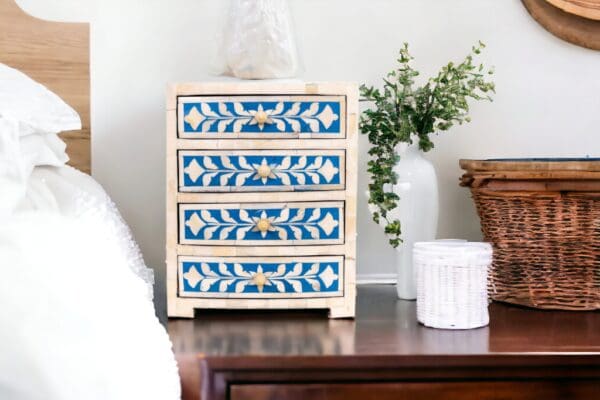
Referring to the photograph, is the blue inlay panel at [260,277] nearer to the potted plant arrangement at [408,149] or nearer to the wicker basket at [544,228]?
the potted plant arrangement at [408,149]

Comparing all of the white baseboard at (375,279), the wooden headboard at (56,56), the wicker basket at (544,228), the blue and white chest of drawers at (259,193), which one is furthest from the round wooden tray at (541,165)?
the wooden headboard at (56,56)

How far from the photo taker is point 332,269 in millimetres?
1386

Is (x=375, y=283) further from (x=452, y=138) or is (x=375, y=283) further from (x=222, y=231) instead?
(x=222, y=231)

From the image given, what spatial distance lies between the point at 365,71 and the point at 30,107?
0.76 metres

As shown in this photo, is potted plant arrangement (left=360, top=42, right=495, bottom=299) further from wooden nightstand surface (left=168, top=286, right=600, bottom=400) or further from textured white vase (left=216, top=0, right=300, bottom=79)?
wooden nightstand surface (left=168, top=286, right=600, bottom=400)

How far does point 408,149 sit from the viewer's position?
153 cm

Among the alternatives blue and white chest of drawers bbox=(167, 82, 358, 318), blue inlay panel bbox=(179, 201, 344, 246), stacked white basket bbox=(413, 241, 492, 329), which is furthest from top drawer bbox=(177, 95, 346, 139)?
stacked white basket bbox=(413, 241, 492, 329)

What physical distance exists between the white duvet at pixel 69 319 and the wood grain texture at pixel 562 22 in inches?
44.2

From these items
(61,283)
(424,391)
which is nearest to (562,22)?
(424,391)

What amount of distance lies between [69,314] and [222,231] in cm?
63

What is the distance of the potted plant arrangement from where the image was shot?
148 centimetres

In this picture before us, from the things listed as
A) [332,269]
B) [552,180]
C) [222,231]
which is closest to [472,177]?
[552,180]

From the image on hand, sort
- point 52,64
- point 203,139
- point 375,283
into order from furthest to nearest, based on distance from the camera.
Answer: point 375,283
point 52,64
point 203,139

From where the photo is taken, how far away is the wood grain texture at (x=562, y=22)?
1724 millimetres
